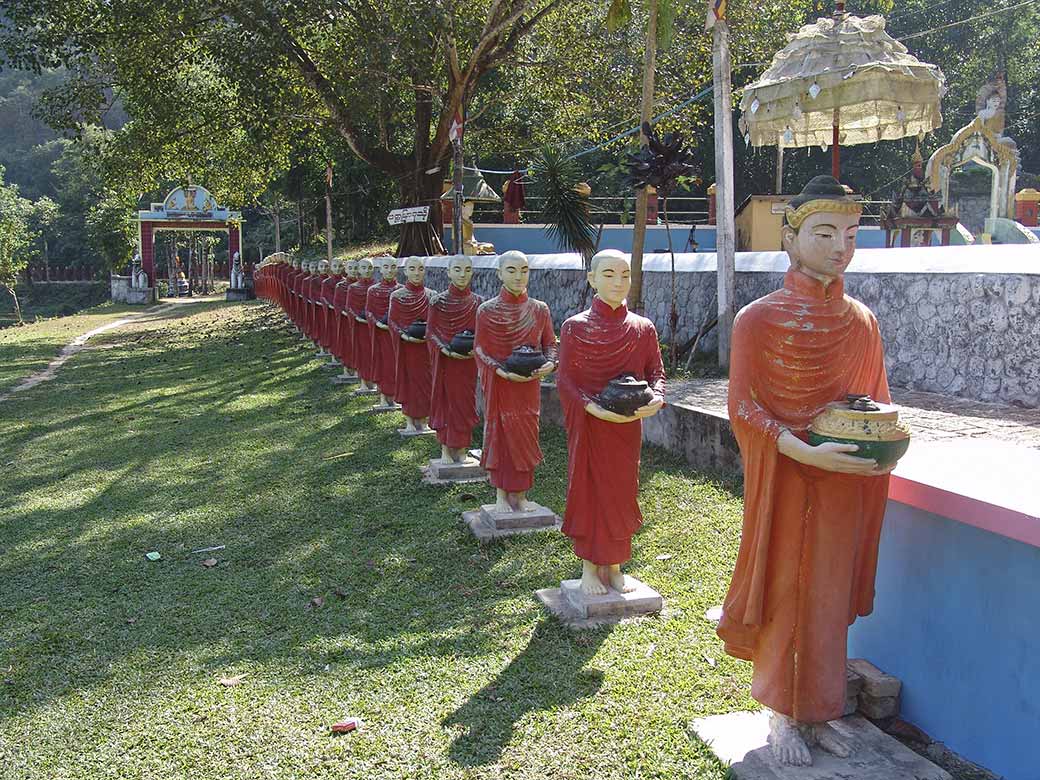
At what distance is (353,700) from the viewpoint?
13.9 ft

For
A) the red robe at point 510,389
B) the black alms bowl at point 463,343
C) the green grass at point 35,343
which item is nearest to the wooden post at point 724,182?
the black alms bowl at point 463,343

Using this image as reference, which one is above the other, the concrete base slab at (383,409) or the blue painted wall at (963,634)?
the blue painted wall at (963,634)

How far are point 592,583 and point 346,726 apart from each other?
1.68m

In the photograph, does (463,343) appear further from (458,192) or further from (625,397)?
(458,192)

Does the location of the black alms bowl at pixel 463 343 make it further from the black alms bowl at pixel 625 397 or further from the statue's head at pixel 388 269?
the statue's head at pixel 388 269

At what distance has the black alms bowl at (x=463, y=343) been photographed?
7.25 m

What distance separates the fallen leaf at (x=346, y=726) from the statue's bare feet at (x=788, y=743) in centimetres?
174

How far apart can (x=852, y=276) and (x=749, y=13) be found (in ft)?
28.4

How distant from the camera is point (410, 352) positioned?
29.8 ft

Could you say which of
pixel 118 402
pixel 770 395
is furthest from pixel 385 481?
pixel 118 402

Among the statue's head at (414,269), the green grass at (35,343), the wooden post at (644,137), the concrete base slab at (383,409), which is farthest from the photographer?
the green grass at (35,343)

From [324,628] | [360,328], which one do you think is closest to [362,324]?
[360,328]

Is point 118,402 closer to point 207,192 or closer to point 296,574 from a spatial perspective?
point 296,574

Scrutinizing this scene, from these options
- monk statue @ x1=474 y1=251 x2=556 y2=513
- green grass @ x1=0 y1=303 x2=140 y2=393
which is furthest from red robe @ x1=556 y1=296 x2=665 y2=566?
green grass @ x1=0 y1=303 x2=140 y2=393
